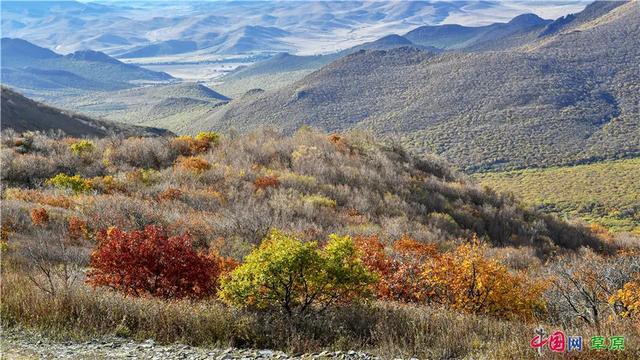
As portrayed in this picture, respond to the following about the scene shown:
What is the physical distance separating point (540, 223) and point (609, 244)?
3603 millimetres

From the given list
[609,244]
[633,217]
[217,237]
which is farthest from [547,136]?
[217,237]

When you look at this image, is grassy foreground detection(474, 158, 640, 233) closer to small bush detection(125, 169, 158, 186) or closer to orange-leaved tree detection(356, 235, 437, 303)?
small bush detection(125, 169, 158, 186)

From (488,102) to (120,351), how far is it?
90935mm

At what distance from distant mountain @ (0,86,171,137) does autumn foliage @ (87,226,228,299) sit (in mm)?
46616

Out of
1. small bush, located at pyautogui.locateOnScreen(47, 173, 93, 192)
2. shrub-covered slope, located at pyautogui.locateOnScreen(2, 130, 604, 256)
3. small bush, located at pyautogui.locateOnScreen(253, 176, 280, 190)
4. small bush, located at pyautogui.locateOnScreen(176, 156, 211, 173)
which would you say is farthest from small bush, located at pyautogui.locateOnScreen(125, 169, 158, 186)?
small bush, located at pyautogui.locateOnScreen(253, 176, 280, 190)

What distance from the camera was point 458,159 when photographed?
7344 centimetres

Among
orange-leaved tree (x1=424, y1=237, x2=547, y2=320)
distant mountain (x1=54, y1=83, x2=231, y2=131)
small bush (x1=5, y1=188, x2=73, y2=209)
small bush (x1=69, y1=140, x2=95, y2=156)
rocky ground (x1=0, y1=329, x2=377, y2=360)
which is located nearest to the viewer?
rocky ground (x1=0, y1=329, x2=377, y2=360)

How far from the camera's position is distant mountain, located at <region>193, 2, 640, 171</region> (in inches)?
3024

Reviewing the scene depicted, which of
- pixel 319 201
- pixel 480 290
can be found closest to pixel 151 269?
pixel 480 290

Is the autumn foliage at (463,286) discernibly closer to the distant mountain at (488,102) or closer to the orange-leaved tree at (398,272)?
the orange-leaved tree at (398,272)

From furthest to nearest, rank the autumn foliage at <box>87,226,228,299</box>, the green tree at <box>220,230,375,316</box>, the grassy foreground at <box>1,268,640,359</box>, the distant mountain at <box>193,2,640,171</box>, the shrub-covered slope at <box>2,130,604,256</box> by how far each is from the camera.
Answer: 1. the distant mountain at <box>193,2,640,171</box>
2. the shrub-covered slope at <box>2,130,604,256</box>
3. the autumn foliage at <box>87,226,228,299</box>
4. the green tree at <box>220,230,375,316</box>
5. the grassy foreground at <box>1,268,640,359</box>

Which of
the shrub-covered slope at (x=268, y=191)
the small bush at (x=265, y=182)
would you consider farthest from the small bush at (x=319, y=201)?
the small bush at (x=265, y=182)

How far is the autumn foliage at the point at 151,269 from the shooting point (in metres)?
10.7

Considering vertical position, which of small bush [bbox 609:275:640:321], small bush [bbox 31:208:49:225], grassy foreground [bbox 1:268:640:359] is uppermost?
small bush [bbox 31:208:49:225]
